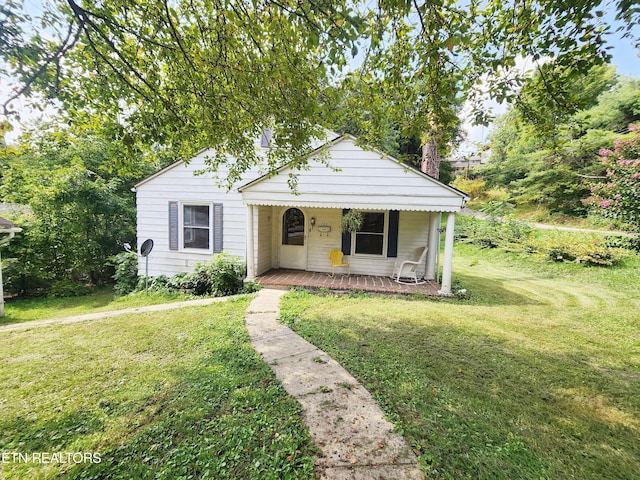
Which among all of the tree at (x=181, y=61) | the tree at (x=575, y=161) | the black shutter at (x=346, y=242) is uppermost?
the tree at (x=575, y=161)

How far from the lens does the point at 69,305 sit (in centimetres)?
816

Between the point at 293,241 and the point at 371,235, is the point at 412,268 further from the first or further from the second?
the point at 293,241

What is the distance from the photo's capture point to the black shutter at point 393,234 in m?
8.19

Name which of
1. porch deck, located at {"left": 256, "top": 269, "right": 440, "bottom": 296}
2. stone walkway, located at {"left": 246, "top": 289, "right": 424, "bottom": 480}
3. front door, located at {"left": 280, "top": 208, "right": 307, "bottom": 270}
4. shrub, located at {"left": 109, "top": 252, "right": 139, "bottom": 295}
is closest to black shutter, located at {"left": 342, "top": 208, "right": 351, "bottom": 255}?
porch deck, located at {"left": 256, "top": 269, "right": 440, "bottom": 296}

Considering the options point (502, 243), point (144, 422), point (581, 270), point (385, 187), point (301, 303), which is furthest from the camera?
point (502, 243)

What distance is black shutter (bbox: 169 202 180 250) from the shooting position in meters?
8.60

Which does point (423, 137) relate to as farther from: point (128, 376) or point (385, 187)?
point (128, 376)

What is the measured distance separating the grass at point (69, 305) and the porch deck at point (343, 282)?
2.27 m

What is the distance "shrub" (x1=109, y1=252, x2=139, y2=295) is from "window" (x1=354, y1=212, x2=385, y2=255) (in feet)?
23.5

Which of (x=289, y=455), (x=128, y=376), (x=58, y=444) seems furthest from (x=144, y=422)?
(x=289, y=455)

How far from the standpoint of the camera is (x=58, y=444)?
7.14 ft

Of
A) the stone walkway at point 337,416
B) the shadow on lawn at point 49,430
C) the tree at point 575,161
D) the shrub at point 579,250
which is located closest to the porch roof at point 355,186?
the stone walkway at point 337,416

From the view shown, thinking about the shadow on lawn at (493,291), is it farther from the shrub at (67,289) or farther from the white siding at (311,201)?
the shrub at (67,289)

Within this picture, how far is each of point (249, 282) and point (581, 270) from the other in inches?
404
